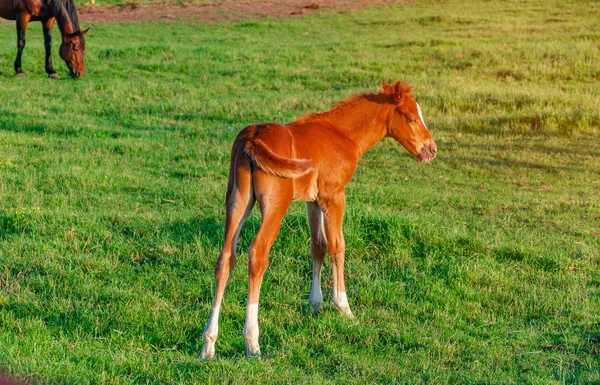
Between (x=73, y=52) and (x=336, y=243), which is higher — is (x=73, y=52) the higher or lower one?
the higher one

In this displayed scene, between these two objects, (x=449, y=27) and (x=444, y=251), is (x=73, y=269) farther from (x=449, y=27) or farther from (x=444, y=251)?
(x=449, y=27)

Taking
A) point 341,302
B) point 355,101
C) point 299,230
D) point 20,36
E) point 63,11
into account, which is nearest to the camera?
point 341,302

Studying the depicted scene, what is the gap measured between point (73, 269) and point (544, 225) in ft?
17.1

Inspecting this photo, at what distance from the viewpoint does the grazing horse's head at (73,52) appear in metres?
16.8

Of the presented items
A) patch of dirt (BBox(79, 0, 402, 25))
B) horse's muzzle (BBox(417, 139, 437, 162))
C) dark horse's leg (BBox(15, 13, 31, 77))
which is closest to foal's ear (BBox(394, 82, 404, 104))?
horse's muzzle (BBox(417, 139, 437, 162))

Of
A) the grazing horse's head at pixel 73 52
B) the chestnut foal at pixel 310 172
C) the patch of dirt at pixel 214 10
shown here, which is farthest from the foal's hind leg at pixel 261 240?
the patch of dirt at pixel 214 10

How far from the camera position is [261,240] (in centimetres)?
479

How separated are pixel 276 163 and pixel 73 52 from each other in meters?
13.5

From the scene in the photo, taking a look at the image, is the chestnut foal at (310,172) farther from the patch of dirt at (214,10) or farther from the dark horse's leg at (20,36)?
the patch of dirt at (214,10)

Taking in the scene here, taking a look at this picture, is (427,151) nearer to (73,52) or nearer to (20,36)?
(73,52)

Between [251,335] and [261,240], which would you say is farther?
[261,240]

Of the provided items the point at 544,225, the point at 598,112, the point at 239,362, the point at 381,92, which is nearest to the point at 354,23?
the point at 598,112

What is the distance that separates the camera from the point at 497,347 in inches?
197

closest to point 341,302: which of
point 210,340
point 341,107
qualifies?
point 210,340
